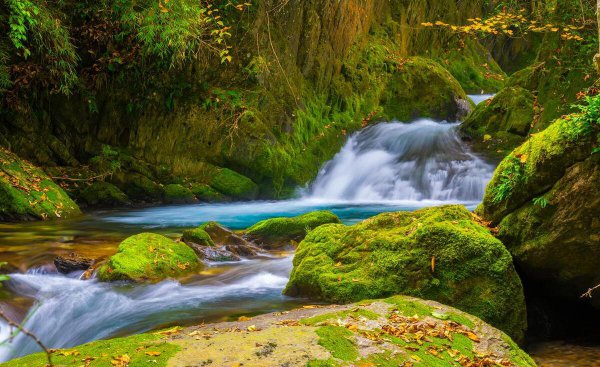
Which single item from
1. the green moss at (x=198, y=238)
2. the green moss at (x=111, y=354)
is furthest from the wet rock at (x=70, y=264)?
the green moss at (x=111, y=354)

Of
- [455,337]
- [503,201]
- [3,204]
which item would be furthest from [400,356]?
[3,204]

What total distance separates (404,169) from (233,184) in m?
4.51

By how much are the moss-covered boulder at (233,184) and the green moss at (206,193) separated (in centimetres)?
14

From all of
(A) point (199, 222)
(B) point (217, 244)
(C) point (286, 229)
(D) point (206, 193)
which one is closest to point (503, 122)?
(D) point (206, 193)

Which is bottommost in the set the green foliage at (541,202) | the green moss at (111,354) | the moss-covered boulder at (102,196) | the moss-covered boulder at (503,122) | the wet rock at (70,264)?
the wet rock at (70,264)

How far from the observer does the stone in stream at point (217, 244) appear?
6.55 m

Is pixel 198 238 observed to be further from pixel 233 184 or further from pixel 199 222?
pixel 233 184

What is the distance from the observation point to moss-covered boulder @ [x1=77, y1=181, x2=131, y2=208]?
1100cm

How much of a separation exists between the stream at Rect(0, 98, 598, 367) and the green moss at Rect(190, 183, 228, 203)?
1.24ft

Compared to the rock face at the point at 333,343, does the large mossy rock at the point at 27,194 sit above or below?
above

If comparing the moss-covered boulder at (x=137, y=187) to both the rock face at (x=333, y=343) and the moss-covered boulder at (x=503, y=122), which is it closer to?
the moss-covered boulder at (x=503, y=122)

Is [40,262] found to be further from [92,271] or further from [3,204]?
[3,204]

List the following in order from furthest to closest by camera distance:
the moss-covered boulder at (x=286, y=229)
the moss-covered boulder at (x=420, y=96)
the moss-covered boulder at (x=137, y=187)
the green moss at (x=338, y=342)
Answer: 1. the moss-covered boulder at (x=420, y=96)
2. the moss-covered boulder at (x=137, y=187)
3. the moss-covered boulder at (x=286, y=229)
4. the green moss at (x=338, y=342)

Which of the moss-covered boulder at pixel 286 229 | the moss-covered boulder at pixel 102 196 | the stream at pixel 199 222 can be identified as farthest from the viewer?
the moss-covered boulder at pixel 102 196
